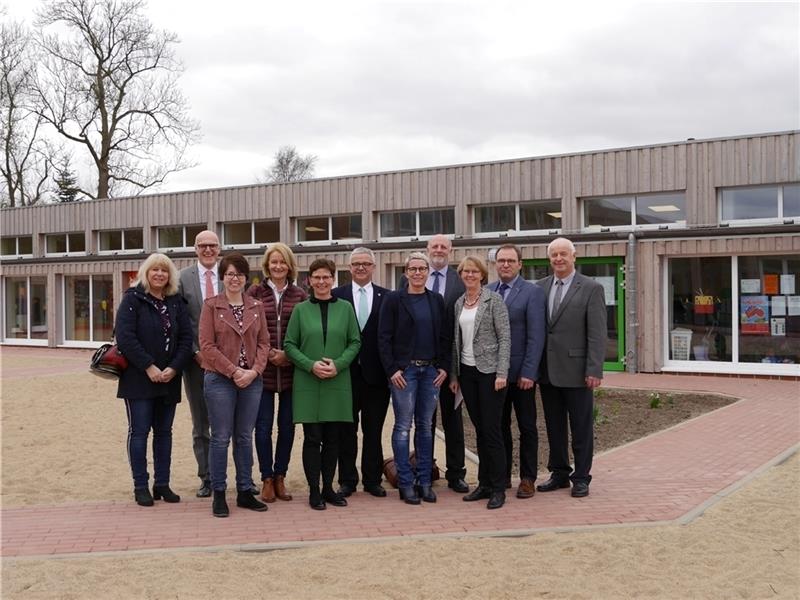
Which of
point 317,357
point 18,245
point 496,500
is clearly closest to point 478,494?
point 496,500

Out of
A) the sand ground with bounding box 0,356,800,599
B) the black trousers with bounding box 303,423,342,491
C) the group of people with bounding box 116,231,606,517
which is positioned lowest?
the sand ground with bounding box 0,356,800,599

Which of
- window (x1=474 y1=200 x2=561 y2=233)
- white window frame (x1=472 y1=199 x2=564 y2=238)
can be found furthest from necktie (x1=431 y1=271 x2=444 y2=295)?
window (x1=474 y1=200 x2=561 y2=233)

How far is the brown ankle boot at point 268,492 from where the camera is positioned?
20.0ft

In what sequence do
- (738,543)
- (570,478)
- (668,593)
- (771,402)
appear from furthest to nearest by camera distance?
1. (771,402)
2. (570,478)
3. (738,543)
4. (668,593)

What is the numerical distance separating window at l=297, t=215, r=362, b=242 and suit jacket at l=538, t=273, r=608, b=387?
1332 cm

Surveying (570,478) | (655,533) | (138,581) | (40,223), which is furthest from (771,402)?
(40,223)

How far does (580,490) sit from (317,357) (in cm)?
236

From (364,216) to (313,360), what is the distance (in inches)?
524

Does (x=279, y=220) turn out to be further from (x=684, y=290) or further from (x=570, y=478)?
(x=570, y=478)

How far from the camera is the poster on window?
14188mm

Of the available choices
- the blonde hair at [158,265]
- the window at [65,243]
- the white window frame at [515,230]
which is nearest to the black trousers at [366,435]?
the blonde hair at [158,265]

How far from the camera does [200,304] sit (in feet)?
20.6

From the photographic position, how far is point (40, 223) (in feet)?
82.0

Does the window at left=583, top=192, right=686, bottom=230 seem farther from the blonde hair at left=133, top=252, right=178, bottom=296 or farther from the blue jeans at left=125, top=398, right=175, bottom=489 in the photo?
the blue jeans at left=125, top=398, right=175, bottom=489
